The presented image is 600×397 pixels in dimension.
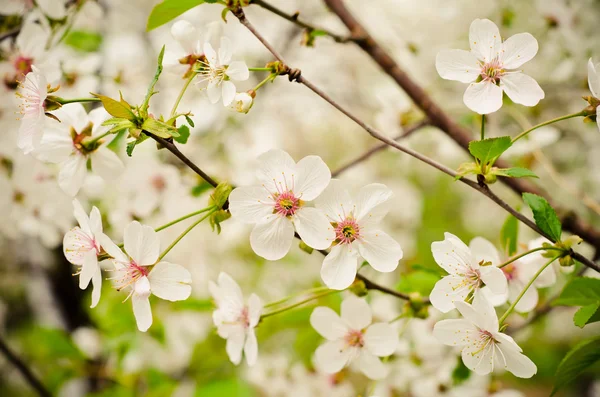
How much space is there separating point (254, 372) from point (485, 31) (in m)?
1.22

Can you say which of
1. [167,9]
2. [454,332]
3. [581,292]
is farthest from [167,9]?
[581,292]

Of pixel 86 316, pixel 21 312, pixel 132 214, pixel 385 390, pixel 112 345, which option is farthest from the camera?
pixel 21 312

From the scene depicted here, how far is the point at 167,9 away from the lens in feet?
2.22

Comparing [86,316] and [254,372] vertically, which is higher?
[254,372]

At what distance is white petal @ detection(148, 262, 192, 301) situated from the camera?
0.58 metres

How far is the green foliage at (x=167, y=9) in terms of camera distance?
669 millimetres

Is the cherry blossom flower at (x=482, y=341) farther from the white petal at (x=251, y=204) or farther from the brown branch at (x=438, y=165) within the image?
the white petal at (x=251, y=204)

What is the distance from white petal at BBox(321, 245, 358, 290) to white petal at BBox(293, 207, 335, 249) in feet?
0.08

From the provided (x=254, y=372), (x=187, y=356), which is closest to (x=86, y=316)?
(x=187, y=356)

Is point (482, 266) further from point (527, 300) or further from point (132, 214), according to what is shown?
point (132, 214)

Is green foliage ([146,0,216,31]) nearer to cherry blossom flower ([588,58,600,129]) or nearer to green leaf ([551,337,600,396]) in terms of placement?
cherry blossom flower ([588,58,600,129])

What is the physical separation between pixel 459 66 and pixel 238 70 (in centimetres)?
28

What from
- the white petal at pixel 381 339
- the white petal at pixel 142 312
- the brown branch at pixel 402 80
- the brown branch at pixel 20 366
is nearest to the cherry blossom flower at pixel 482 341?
the white petal at pixel 381 339

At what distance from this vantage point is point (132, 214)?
1.08 metres
